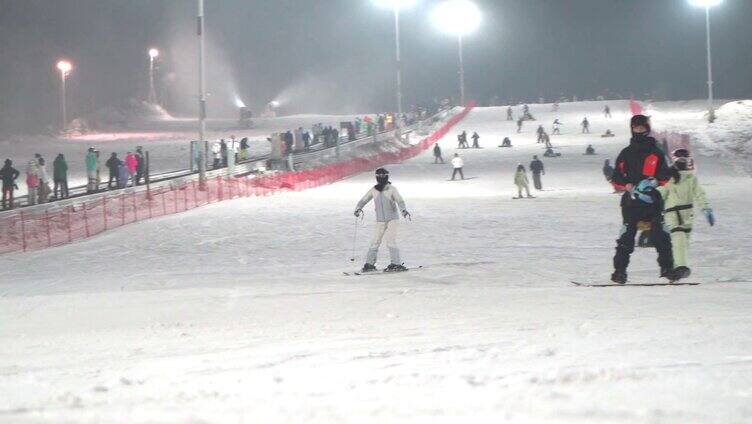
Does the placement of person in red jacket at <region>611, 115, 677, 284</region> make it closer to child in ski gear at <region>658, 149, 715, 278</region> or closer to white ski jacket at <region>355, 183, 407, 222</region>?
child in ski gear at <region>658, 149, 715, 278</region>

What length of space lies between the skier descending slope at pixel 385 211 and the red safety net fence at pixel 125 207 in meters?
9.90

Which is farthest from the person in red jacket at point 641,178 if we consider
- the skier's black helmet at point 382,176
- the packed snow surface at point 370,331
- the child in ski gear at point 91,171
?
the child in ski gear at point 91,171

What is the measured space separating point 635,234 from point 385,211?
4653 millimetres

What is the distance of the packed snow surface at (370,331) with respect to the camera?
5195mm

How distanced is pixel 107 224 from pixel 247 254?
26.4ft

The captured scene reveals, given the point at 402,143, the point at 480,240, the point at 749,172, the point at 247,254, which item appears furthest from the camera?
the point at 402,143

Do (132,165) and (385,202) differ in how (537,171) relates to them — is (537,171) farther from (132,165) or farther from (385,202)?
(385,202)

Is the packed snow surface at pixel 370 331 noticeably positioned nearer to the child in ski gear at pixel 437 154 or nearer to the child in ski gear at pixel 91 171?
the child in ski gear at pixel 91 171

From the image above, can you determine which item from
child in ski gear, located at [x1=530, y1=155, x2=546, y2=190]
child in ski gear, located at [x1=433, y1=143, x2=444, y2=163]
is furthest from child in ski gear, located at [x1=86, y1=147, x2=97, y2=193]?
child in ski gear, located at [x1=433, y1=143, x2=444, y2=163]

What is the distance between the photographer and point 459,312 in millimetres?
9422

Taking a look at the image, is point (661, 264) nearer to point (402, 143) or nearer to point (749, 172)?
point (749, 172)

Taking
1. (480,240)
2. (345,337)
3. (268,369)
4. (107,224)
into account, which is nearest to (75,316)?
(345,337)

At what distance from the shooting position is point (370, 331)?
828 centimetres

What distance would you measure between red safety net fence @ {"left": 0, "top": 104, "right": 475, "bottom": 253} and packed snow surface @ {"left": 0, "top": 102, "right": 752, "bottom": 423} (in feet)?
8.04
